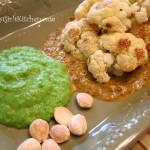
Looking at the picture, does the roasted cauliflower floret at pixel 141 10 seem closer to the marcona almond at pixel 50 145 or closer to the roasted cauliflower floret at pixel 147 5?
the roasted cauliflower floret at pixel 147 5

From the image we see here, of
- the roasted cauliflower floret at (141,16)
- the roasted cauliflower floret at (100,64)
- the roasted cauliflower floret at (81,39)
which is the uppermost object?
the roasted cauliflower floret at (141,16)

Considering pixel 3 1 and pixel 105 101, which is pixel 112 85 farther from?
pixel 3 1

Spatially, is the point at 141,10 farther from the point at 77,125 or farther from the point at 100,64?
the point at 77,125

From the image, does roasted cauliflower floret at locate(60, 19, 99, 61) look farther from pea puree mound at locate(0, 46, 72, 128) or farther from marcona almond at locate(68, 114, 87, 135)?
marcona almond at locate(68, 114, 87, 135)

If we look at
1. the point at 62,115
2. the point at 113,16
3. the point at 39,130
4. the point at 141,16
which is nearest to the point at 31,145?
the point at 39,130

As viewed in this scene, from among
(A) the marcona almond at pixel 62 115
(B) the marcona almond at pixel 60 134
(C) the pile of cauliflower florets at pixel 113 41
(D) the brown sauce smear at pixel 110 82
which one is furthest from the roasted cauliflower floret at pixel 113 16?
(B) the marcona almond at pixel 60 134

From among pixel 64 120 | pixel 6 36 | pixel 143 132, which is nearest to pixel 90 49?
pixel 64 120

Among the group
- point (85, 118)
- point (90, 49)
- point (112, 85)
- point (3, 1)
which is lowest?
point (85, 118)
